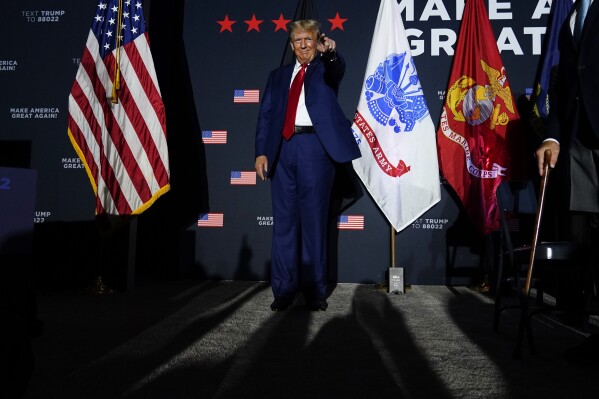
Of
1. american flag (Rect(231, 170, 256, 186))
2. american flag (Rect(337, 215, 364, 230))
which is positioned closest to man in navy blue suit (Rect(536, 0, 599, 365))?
american flag (Rect(337, 215, 364, 230))

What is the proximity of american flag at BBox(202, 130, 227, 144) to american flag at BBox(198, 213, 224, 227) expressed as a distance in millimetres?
604

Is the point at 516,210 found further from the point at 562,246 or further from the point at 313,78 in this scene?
the point at 313,78

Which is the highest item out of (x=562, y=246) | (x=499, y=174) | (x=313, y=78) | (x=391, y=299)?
(x=313, y=78)

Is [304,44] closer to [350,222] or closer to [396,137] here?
[396,137]

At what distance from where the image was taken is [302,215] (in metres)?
2.93

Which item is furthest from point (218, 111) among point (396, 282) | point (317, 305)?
point (317, 305)

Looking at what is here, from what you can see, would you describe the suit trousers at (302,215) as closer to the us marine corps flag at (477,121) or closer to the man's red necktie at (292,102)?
the man's red necktie at (292,102)

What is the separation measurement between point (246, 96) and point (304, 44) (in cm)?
147

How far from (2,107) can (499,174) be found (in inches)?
155

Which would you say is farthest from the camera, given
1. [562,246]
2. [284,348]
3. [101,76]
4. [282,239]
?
[101,76]

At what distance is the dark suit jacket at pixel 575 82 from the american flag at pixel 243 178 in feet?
8.51

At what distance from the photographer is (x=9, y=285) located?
6.57 ft

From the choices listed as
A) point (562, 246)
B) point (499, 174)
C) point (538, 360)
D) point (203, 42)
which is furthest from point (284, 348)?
point (203, 42)

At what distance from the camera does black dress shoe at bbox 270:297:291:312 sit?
9.01 ft
